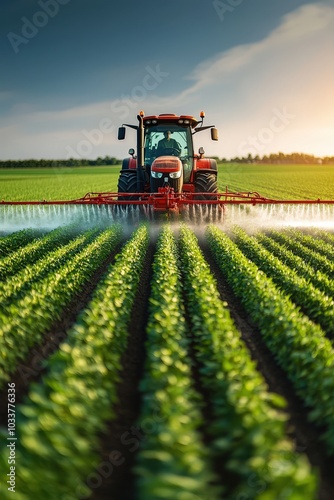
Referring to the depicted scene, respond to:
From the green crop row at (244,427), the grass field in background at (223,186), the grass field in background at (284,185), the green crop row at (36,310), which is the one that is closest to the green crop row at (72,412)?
the green crop row at (36,310)

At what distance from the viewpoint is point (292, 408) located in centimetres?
466

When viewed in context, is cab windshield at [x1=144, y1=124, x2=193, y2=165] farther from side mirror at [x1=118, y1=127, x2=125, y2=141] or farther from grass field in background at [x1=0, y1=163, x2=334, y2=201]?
grass field in background at [x1=0, y1=163, x2=334, y2=201]

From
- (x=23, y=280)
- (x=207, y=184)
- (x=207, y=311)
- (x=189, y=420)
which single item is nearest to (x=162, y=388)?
(x=189, y=420)

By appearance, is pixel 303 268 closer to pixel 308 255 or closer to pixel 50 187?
pixel 308 255

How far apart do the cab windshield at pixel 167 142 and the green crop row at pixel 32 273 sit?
12.5 ft

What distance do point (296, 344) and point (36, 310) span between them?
329 centimetres

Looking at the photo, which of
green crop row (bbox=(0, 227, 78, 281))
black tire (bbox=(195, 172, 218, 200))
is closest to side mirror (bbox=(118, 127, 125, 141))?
black tire (bbox=(195, 172, 218, 200))

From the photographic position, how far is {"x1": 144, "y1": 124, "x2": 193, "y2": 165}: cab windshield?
574 inches

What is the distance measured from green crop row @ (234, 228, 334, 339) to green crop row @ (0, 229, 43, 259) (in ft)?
19.1

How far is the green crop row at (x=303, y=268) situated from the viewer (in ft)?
26.8

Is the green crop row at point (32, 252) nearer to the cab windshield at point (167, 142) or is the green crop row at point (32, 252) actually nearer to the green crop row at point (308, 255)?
the cab windshield at point (167, 142)

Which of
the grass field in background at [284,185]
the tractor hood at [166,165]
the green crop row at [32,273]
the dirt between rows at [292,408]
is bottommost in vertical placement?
the dirt between rows at [292,408]

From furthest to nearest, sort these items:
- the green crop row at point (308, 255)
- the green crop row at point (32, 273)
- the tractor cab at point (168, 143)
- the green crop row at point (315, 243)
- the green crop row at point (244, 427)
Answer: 1. the tractor cab at point (168, 143)
2. the green crop row at point (315, 243)
3. the green crop row at point (308, 255)
4. the green crop row at point (32, 273)
5. the green crop row at point (244, 427)

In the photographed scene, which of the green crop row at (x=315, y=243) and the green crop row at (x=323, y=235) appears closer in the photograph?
the green crop row at (x=315, y=243)
